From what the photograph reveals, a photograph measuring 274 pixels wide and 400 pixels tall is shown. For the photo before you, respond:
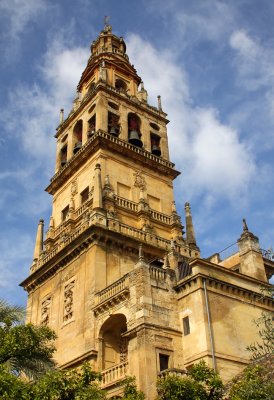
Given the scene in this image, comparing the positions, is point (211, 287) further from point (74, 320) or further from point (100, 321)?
point (74, 320)

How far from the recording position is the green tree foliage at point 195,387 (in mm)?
18312

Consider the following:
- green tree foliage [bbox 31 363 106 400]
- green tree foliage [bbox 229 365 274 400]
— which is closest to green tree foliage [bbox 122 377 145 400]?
green tree foliage [bbox 31 363 106 400]

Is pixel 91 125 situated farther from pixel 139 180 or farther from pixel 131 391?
pixel 131 391

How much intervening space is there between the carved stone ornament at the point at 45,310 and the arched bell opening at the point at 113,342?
5.97m

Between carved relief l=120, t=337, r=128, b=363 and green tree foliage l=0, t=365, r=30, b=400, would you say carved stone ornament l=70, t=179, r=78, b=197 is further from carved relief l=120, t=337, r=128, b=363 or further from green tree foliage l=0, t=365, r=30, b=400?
green tree foliage l=0, t=365, r=30, b=400


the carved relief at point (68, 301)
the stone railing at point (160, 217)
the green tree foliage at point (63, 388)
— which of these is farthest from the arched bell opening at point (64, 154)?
the green tree foliage at point (63, 388)

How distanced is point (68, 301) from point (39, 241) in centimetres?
776

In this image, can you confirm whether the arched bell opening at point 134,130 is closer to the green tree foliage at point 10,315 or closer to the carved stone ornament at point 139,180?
the carved stone ornament at point 139,180

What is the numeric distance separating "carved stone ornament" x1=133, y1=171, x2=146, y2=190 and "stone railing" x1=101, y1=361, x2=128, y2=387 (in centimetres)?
1458

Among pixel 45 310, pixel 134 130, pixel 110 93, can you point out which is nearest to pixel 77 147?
pixel 134 130

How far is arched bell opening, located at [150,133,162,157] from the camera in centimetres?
4062

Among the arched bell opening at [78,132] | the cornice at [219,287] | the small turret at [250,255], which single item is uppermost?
the arched bell opening at [78,132]

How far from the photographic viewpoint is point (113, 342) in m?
27.5

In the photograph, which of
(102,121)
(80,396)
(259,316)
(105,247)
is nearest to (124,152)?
(102,121)
